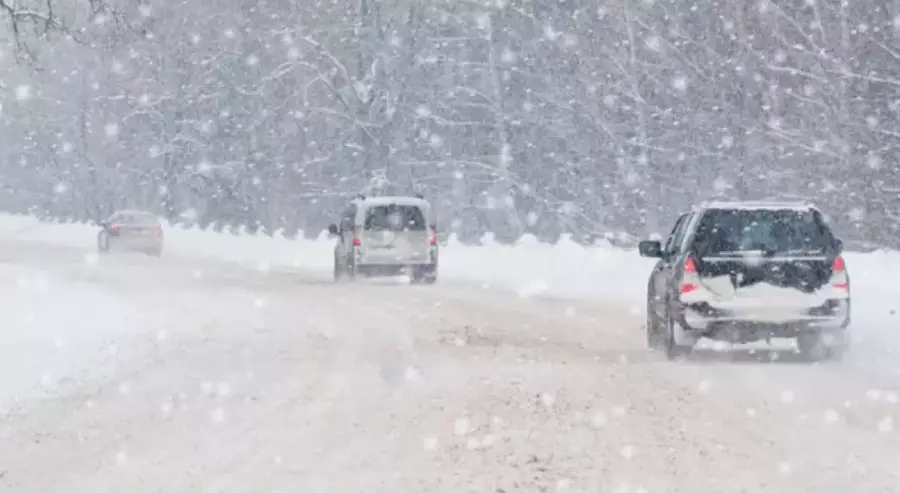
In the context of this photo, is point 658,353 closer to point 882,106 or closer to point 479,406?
point 479,406

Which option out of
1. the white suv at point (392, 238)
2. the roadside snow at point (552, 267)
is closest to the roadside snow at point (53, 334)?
the white suv at point (392, 238)

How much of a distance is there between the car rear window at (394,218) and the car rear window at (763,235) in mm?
15515

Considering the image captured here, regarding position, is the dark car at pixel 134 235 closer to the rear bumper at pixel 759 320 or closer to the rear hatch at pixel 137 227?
the rear hatch at pixel 137 227

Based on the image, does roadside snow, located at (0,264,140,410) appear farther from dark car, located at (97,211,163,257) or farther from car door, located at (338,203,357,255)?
dark car, located at (97,211,163,257)

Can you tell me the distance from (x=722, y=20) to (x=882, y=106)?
32.5 ft

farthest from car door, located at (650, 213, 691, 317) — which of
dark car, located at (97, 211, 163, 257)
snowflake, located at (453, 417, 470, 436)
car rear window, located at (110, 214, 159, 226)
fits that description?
car rear window, located at (110, 214, 159, 226)

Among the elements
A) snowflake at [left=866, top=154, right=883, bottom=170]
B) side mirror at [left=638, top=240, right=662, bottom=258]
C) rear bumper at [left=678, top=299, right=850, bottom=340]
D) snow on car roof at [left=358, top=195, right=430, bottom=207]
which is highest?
snowflake at [left=866, top=154, right=883, bottom=170]

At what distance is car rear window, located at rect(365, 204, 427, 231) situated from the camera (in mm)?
31828

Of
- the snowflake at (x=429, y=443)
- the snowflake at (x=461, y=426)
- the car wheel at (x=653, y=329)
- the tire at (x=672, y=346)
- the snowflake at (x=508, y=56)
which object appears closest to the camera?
the snowflake at (x=429, y=443)

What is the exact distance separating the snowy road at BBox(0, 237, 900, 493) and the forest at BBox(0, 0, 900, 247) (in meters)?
7.79

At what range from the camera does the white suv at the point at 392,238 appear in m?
31.8

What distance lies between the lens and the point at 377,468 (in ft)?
30.8

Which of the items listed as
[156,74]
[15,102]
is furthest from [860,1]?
[15,102]

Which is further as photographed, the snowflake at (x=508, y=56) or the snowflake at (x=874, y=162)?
the snowflake at (x=508, y=56)
